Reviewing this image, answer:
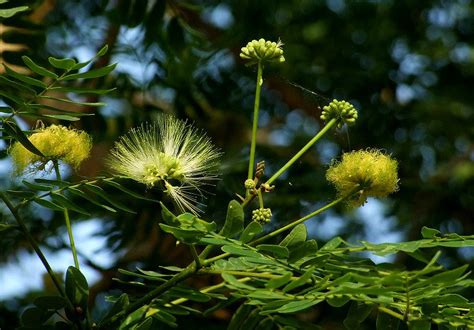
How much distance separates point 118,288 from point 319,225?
1.01 m

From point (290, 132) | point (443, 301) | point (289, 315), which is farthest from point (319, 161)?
point (443, 301)

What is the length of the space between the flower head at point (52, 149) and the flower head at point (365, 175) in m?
0.48

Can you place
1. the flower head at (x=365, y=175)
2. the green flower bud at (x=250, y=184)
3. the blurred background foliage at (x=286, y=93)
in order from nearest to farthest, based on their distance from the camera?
the green flower bud at (x=250, y=184) < the flower head at (x=365, y=175) < the blurred background foliage at (x=286, y=93)

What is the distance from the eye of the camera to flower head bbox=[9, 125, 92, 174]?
175 centimetres

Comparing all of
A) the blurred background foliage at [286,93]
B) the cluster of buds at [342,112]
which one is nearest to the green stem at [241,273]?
the cluster of buds at [342,112]

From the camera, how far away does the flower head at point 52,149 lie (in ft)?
5.73

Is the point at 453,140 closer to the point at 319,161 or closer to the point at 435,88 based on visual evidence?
the point at 435,88

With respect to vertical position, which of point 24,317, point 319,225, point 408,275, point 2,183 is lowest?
point 24,317

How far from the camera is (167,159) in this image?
169cm

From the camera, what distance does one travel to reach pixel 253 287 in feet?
5.08

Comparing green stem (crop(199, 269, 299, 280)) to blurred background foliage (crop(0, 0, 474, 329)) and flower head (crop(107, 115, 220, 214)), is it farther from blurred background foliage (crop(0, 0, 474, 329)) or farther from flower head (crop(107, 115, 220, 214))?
blurred background foliage (crop(0, 0, 474, 329))

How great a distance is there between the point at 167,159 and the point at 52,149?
0.75ft

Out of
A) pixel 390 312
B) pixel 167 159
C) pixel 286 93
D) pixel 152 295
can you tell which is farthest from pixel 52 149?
pixel 286 93

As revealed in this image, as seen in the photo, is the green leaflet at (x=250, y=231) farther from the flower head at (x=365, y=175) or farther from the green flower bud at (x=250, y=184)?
the flower head at (x=365, y=175)
